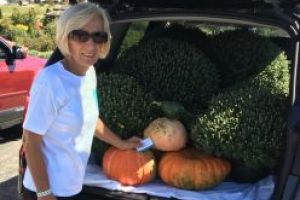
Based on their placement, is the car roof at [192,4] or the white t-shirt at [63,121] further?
the car roof at [192,4]

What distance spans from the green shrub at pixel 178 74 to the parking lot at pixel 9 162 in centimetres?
205

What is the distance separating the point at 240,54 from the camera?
12.6 ft

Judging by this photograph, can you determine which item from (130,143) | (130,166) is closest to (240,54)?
(130,143)

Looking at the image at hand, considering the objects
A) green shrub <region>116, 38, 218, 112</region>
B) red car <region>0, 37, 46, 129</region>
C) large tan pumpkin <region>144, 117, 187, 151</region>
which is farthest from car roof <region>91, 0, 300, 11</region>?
red car <region>0, 37, 46, 129</region>

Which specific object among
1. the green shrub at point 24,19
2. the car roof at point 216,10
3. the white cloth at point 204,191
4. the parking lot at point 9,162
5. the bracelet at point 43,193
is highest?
the car roof at point 216,10

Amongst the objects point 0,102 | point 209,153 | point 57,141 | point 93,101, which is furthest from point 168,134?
point 0,102

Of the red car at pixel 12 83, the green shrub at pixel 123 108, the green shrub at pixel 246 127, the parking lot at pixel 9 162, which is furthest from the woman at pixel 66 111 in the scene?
the red car at pixel 12 83

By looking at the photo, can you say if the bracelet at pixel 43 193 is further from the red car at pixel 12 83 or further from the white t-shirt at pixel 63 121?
the red car at pixel 12 83

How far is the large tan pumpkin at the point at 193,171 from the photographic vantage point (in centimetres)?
312

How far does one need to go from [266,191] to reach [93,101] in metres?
1.05

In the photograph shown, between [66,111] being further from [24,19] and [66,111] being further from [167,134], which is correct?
[24,19]

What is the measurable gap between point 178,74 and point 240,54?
515 mm

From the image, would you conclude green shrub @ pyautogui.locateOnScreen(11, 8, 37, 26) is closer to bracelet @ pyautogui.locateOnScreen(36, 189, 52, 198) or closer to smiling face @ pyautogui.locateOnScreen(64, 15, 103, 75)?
smiling face @ pyautogui.locateOnScreen(64, 15, 103, 75)

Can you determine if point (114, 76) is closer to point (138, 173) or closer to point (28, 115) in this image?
point (138, 173)
